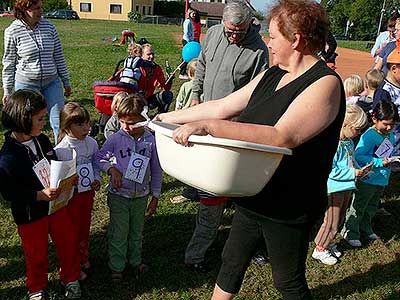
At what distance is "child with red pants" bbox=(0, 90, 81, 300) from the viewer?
8.46ft

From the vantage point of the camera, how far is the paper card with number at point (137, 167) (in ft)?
9.95

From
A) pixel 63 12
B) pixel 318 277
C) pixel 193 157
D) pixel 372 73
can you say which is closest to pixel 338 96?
pixel 193 157

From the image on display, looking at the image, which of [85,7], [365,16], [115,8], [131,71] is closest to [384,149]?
[131,71]

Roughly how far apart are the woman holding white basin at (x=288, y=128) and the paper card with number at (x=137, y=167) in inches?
27.1

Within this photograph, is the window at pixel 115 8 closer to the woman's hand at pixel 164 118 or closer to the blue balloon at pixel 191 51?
the blue balloon at pixel 191 51

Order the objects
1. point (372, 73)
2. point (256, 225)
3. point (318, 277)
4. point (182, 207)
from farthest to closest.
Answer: point (372, 73)
point (182, 207)
point (318, 277)
point (256, 225)

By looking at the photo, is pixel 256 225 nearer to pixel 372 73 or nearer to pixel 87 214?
pixel 87 214

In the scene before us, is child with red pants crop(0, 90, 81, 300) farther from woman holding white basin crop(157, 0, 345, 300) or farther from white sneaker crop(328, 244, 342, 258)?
white sneaker crop(328, 244, 342, 258)

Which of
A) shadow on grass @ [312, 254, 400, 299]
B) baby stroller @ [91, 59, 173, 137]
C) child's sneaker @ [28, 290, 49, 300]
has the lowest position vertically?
shadow on grass @ [312, 254, 400, 299]

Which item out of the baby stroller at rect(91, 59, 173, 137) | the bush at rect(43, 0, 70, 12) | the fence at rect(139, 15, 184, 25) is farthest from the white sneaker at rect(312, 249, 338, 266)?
the bush at rect(43, 0, 70, 12)

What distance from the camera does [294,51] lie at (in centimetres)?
204

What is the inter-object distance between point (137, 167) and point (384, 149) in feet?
6.62

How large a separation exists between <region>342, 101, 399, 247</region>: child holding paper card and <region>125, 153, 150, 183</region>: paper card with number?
5.83ft

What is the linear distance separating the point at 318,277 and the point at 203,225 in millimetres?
987
